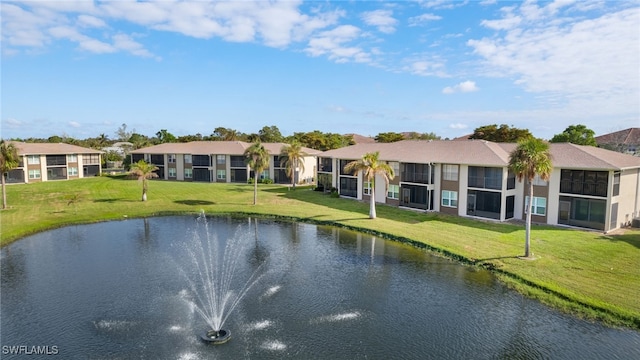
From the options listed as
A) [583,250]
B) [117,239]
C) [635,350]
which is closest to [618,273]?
[583,250]

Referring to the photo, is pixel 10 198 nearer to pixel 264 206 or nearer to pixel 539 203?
pixel 264 206

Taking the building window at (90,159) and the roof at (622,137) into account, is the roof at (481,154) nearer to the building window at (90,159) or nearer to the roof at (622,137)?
the building window at (90,159)

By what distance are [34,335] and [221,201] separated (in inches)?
1479

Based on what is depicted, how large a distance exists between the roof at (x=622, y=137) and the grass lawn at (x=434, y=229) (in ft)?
225

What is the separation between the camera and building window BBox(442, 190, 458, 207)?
152 ft

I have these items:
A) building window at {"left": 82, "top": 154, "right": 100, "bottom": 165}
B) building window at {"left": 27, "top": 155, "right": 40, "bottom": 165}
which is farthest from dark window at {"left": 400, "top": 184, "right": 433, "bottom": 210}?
building window at {"left": 27, "top": 155, "right": 40, "bottom": 165}

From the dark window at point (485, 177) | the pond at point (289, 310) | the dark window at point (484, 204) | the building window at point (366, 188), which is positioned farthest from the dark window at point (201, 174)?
the dark window at point (485, 177)

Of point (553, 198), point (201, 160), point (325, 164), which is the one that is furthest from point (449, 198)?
→ point (201, 160)

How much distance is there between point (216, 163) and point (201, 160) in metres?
3.46

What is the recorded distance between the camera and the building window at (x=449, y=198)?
46312 mm

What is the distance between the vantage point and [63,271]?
93.8ft

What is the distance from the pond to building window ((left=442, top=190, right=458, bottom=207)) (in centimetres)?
1414

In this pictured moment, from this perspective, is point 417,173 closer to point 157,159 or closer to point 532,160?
point 532,160

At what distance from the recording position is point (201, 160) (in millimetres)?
81125
